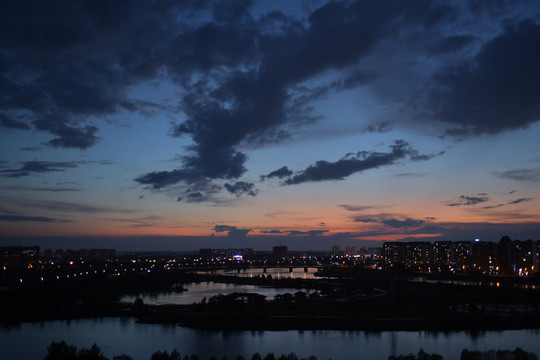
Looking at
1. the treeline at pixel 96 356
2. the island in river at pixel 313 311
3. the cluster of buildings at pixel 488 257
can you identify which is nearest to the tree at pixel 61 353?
the treeline at pixel 96 356

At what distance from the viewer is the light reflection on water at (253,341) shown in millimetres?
19172

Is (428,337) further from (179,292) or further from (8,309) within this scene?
(179,292)

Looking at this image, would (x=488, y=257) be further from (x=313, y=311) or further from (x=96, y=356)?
(x=96, y=356)

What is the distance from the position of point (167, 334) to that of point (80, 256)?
431 feet

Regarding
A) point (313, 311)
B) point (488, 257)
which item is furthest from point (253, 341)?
point (488, 257)

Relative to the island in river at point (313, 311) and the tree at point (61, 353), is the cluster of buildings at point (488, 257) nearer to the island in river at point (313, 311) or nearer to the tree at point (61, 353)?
the island in river at point (313, 311)

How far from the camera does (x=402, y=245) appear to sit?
3952 inches

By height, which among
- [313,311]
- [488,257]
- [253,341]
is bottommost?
[253,341]

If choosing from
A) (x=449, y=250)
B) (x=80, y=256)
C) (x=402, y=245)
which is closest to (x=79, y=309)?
(x=449, y=250)

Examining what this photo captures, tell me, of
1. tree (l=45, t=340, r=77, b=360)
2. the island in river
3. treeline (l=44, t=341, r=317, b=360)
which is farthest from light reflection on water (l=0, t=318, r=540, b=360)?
treeline (l=44, t=341, r=317, b=360)

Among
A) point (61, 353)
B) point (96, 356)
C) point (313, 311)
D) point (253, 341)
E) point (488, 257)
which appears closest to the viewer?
point (96, 356)

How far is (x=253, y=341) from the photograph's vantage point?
2119 centimetres

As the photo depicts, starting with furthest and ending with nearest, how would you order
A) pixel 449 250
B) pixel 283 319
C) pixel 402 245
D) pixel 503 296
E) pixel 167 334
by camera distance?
pixel 402 245
pixel 449 250
pixel 503 296
pixel 283 319
pixel 167 334

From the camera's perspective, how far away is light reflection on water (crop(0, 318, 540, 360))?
19172 millimetres
